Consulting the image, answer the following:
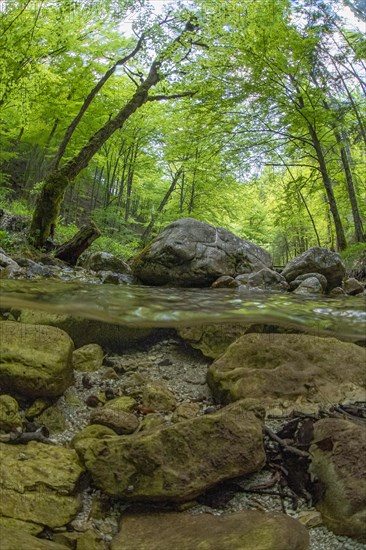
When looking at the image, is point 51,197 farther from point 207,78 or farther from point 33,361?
point 33,361

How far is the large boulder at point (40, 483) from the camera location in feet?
8.03

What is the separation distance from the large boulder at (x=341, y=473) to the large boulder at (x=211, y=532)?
1.09 feet

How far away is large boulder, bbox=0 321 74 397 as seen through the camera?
3.37m

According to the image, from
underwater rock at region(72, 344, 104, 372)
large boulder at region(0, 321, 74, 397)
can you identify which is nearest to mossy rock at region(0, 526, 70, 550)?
large boulder at region(0, 321, 74, 397)

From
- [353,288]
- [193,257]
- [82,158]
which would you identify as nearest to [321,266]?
[353,288]

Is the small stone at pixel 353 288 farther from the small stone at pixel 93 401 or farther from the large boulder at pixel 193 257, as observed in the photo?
the small stone at pixel 93 401

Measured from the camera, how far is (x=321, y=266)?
746 cm

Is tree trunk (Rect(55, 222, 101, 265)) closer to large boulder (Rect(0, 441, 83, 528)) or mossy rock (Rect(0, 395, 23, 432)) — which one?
mossy rock (Rect(0, 395, 23, 432))

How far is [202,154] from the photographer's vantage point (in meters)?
12.3

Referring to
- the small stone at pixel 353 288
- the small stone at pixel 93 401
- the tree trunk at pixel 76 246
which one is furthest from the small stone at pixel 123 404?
the tree trunk at pixel 76 246

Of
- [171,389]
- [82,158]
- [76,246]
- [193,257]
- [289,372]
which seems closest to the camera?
[289,372]

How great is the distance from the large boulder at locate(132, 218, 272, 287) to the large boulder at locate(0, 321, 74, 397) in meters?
3.51

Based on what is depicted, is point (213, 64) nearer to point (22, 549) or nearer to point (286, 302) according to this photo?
point (286, 302)

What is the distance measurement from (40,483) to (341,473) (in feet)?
6.79
